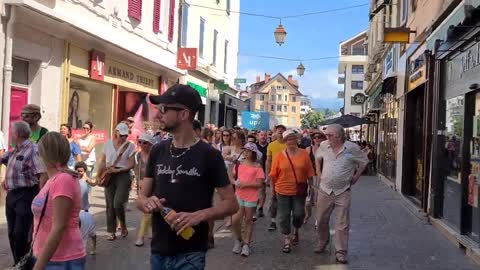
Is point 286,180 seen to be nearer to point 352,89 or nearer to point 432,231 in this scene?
point 432,231

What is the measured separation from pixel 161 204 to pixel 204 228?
0.29 meters

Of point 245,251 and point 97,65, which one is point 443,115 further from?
point 97,65

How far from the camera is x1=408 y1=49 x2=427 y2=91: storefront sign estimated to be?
12141 mm

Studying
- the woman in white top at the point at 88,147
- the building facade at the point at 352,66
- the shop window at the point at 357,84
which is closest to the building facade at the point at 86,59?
the woman in white top at the point at 88,147

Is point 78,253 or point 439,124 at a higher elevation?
point 439,124

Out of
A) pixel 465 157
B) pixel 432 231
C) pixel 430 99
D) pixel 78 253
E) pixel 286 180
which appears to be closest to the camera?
pixel 78 253

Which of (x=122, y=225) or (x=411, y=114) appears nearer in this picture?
(x=122, y=225)

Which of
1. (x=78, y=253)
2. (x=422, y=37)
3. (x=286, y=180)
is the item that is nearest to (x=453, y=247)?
(x=286, y=180)

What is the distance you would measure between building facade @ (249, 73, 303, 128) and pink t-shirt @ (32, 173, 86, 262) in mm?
127232

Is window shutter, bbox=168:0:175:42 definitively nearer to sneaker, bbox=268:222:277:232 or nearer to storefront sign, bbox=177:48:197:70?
storefront sign, bbox=177:48:197:70

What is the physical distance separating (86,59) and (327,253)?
8992 millimetres

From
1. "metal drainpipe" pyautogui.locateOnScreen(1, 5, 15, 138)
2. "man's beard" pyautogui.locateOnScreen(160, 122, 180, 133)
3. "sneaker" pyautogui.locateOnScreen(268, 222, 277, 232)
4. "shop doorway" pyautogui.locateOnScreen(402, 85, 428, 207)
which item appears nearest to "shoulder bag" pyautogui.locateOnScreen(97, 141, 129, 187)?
"sneaker" pyautogui.locateOnScreen(268, 222, 277, 232)

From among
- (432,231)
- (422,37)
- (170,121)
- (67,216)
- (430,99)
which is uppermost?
(422,37)

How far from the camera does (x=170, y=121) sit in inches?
131
